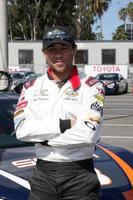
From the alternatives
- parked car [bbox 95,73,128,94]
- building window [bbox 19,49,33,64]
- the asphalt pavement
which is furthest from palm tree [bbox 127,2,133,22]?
the asphalt pavement

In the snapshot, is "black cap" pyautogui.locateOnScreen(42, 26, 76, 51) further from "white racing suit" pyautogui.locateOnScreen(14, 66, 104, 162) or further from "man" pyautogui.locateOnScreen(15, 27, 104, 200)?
"white racing suit" pyautogui.locateOnScreen(14, 66, 104, 162)

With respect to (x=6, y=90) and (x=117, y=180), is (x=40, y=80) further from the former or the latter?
(x=6, y=90)

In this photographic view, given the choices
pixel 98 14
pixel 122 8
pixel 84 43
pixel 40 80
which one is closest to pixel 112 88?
pixel 84 43

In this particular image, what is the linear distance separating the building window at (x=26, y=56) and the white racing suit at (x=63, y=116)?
42.4 m

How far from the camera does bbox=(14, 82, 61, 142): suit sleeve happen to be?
274 centimetres

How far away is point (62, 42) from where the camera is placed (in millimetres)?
2828

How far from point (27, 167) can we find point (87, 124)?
3.29ft

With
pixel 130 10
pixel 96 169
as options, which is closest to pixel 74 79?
pixel 96 169

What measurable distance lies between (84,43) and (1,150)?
134 ft

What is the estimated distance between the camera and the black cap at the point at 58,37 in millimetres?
2834

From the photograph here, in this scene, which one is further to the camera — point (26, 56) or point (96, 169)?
point (26, 56)

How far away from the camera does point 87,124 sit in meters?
2.76

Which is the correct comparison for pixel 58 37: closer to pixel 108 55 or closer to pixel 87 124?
pixel 87 124

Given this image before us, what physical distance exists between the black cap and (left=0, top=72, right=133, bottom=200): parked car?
989 millimetres
